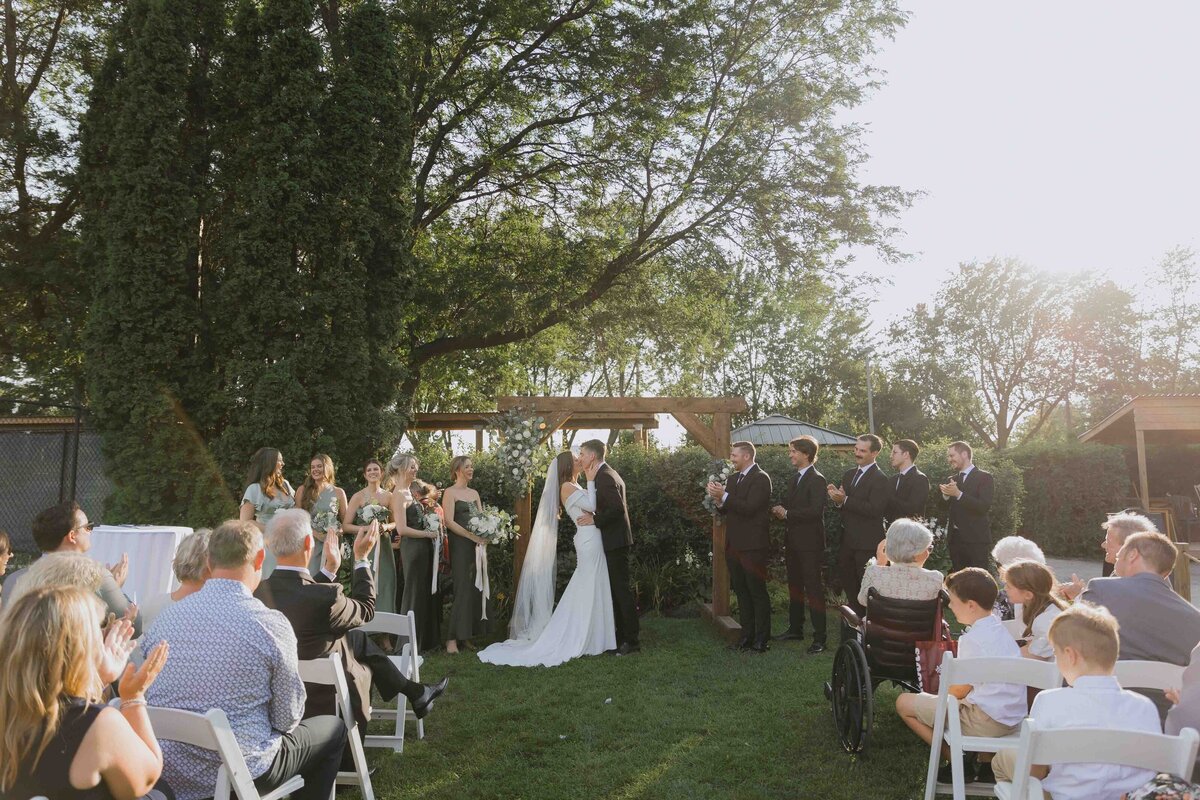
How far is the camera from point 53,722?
7.47 feet

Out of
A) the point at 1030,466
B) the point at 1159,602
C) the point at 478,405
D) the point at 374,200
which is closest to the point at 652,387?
the point at 478,405

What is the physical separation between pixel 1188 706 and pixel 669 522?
26.1 ft

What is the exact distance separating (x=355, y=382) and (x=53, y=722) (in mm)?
8698

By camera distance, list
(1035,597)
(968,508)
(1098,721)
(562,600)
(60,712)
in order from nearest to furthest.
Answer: (60,712) → (1098,721) → (1035,597) → (968,508) → (562,600)

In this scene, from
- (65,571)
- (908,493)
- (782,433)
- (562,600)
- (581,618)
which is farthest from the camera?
(782,433)

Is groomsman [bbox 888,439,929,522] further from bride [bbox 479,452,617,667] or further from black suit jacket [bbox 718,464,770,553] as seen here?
bride [bbox 479,452,617,667]

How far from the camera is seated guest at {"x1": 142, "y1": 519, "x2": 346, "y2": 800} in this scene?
3219mm

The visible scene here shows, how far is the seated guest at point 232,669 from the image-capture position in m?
3.22

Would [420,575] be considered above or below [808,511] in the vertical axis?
below

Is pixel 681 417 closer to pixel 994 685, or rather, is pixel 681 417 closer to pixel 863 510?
pixel 863 510

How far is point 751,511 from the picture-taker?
27.1ft

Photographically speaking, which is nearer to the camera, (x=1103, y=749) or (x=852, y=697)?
(x=1103, y=749)

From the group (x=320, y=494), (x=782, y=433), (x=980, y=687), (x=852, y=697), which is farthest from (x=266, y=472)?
(x=782, y=433)

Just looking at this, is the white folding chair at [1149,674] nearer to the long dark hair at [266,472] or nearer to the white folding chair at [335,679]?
the white folding chair at [335,679]
